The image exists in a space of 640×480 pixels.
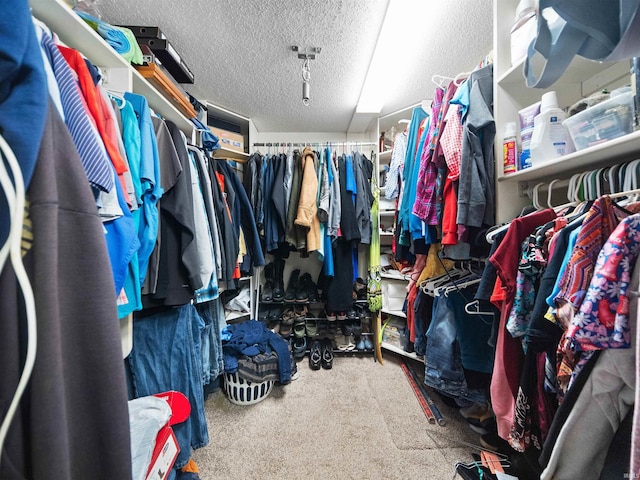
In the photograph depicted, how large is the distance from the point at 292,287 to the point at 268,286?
22 cm

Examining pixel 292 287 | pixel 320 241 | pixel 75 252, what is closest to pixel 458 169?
pixel 320 241

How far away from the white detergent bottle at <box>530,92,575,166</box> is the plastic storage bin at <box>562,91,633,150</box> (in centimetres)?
5

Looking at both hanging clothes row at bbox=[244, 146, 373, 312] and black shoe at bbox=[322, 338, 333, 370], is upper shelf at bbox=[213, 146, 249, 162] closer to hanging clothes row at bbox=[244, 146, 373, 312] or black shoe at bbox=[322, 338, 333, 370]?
hanging clothes row at bbox=[244, 146, 373, 312]

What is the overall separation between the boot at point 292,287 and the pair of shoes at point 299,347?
35cm

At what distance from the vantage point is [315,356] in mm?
1804

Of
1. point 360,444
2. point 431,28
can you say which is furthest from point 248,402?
point 431,28

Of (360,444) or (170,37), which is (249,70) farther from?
(360,444)

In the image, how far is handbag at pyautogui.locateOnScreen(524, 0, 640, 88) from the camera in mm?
375

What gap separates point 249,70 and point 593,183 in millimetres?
1716

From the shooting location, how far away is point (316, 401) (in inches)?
56.0

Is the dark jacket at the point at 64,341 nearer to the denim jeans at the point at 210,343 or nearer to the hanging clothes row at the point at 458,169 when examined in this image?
the denim jeans at the point at 210,343

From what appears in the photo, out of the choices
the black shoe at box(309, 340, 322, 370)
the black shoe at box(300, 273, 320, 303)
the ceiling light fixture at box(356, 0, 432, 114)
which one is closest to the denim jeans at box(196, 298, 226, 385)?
the black shoe at box(309, 340, 322, 370)

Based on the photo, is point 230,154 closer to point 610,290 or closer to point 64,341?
point 64,341

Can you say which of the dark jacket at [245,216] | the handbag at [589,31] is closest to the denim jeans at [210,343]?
the dark jacket at [245,216]
